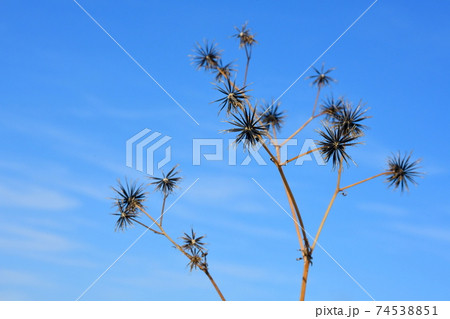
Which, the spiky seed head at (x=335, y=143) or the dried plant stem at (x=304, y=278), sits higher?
the spiky seed head at (x=335, y=143)

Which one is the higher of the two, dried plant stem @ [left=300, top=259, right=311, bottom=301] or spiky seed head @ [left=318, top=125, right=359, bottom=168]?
spiky seed head @ [left=318, top=125, right=359, bottom=168]

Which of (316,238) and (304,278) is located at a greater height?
(316,238)

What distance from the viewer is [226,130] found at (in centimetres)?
1412

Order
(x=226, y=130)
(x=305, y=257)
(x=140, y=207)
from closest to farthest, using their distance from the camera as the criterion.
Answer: (x=226, y=130) → (x=305, y=257) → (x=140, y=207)

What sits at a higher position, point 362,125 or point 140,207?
point 362,125

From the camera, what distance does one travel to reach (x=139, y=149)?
18156 mm
